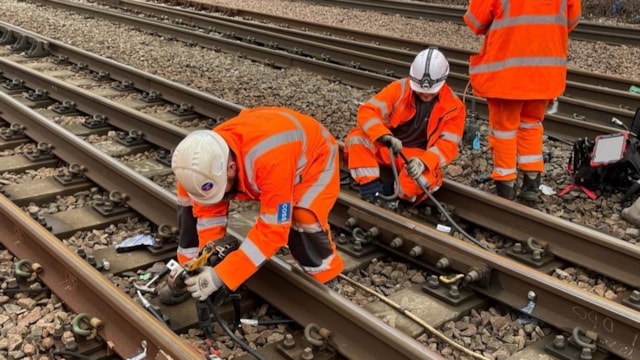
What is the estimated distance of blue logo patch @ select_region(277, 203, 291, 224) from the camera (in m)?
3.51

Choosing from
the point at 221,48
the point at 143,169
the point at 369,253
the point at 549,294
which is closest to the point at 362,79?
the point at 221,48

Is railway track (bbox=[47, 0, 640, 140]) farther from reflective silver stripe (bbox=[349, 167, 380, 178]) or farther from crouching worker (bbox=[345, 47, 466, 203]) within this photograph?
reflective silver stripe (bbox=[349, 167, 380, 178])

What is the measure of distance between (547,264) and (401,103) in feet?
5.98

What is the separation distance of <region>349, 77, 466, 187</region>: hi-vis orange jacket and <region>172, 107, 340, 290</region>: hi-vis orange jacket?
4.98 ft

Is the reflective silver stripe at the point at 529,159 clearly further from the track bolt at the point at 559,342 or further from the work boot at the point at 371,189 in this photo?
the track bolt at the point at 559,342

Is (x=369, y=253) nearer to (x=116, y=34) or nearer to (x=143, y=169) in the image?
(x=143, y=169)

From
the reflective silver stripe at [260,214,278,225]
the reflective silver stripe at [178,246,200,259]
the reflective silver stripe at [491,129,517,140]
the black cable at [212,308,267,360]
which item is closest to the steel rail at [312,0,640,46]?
→ the reflective silver stripe at [491,129,517,140]

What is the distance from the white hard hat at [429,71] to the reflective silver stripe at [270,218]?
230cm

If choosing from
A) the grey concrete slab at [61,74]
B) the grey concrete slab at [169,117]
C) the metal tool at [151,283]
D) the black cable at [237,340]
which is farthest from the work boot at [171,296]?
the grey concrete slab at [61,74]

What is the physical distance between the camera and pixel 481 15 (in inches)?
221

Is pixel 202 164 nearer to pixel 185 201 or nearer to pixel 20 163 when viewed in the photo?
pixel 185 201

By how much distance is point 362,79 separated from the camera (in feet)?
29.9

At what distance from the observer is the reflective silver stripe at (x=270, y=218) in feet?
11.5

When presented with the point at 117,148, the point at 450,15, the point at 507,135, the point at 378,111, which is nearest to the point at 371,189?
the point at 378,111
